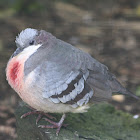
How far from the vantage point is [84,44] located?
24.0 ft

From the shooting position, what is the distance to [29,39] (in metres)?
3.46

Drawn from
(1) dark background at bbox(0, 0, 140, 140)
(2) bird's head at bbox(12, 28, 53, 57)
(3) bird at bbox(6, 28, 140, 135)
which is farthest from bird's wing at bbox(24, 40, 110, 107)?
(1) dark background at bbox(0, 0, 140, 140)

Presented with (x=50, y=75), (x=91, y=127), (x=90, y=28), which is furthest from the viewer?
(x=90, y=28)

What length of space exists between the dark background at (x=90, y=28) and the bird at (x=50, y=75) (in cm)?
223

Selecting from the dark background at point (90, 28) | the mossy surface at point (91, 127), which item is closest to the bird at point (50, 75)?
the mossy surface at point (91, 127)

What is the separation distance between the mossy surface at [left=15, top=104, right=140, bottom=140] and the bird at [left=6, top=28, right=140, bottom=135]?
0.49 ft

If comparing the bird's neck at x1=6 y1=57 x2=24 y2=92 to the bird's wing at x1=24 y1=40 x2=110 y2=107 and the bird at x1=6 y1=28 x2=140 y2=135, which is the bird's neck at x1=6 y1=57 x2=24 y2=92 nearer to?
the bird at x1=6 y1=28 x2=140 y2=135

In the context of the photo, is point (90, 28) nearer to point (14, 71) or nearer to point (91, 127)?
point (91, 127)

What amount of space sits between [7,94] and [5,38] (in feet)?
5.64

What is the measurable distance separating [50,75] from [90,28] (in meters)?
4.74

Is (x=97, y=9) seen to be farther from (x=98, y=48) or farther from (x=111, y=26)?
(x=98, y=48)

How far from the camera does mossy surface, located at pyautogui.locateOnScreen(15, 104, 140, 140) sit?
371cm

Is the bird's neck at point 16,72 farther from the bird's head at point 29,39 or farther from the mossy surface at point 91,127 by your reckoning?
the mossy surface at point 91,127

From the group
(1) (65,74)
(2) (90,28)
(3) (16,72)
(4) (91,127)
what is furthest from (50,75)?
(2) (90,28)
